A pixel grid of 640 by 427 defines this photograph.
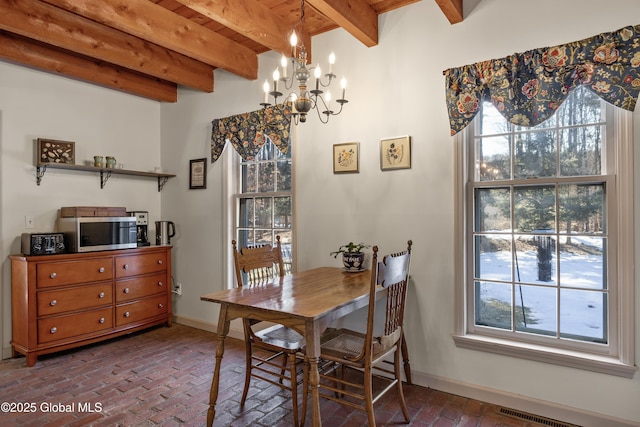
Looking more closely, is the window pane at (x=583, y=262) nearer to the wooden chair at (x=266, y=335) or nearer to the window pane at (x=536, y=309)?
the window pane at (x=536, y=309)

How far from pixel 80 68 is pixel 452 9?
3323 mm

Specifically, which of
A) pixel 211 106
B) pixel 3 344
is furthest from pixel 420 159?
pixel 3 344

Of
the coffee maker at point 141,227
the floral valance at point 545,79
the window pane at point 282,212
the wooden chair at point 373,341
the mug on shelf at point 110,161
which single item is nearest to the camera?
the wooden chair at point 373,341

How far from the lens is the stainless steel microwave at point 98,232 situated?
331 cm

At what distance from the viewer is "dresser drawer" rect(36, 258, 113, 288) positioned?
10.1 feet

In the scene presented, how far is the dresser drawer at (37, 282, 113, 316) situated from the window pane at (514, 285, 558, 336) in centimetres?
350

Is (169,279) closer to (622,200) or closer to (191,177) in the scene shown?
(191,177)

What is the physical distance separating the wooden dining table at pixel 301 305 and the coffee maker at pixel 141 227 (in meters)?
2.15

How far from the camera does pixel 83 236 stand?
3.32m

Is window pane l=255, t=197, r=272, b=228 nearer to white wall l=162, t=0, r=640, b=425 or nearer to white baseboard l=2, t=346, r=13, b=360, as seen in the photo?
white wall l=162, t=0, r=640, b=425

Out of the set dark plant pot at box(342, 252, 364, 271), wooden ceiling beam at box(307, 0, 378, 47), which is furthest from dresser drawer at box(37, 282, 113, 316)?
wooden ceiling beam at box(307, 0, 378, 47)

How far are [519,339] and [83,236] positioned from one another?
144 inches

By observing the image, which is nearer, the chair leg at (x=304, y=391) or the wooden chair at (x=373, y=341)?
the wooden chair at (x=373, y=341)

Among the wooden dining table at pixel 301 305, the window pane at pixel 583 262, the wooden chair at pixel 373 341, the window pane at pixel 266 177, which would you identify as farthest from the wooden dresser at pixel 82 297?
the window pane at pixel 583 262
